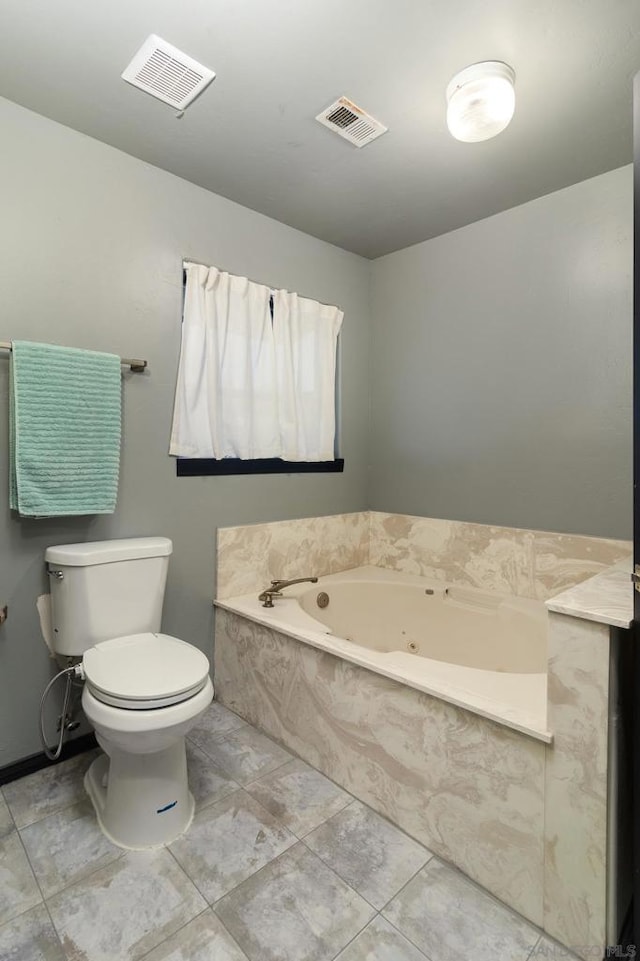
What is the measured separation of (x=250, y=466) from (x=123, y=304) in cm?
92

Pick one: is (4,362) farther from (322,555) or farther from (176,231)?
(322,555)

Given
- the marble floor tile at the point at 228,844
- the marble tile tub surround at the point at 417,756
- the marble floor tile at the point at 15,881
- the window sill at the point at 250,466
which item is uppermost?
the window sill at the point at 250,466

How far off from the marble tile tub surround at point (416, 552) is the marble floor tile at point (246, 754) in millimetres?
630

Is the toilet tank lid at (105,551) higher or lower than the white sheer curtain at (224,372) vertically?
lower

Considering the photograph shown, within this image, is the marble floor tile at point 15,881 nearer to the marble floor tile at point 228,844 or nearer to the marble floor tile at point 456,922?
the marble floor tile at point 228,844

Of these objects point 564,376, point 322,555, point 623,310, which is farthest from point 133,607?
point 623,310

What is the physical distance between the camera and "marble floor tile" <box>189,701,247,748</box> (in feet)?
6.40

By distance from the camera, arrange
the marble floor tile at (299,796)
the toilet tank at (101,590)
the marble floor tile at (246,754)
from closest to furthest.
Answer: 1. the marble floor tile at (299,796)
2. the toilet tank at (101,590)
3. the marble floor tile at (246,754)

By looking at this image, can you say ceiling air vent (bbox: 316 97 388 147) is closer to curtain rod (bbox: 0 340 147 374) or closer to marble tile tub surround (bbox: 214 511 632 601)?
curtain rod (bbox: 0 340 147 374)

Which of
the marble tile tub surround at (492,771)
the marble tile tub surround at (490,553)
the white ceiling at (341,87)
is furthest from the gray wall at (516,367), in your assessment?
the marble tile tub surround at (492,771)

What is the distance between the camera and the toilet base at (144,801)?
142cm

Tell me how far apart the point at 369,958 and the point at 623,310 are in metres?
2.31

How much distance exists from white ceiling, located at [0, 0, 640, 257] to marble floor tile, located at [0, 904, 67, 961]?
2.42 metres

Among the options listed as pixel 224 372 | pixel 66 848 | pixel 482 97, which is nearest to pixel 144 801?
pixel 66 848
